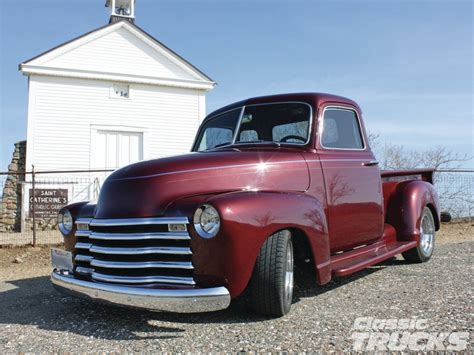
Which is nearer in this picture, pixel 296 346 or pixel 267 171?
pixel 296 346

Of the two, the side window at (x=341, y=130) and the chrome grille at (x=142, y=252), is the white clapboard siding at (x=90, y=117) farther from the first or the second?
the chrome grille at (x=142, y=252)

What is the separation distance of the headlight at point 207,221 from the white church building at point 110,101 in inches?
407

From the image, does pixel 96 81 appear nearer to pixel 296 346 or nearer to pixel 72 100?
pixel 72 100

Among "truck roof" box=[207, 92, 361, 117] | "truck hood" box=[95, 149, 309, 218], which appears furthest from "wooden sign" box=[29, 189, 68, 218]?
"truck hood" box=[95, 149, 309, 218]

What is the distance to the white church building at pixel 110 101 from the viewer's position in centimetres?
1379

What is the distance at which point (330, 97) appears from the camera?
494cm

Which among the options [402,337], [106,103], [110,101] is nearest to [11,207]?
[106,103]

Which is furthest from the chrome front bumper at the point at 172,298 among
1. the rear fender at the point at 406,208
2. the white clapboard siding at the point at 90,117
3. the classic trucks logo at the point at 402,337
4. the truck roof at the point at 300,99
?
the white clapboard siding at the point at 90,117

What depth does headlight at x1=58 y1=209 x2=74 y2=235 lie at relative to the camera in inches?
166

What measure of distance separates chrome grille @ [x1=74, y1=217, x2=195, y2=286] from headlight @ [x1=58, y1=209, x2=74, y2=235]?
0.72m

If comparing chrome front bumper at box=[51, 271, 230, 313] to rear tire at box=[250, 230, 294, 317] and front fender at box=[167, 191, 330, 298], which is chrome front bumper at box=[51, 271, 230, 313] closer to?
front fender at box=[167, 191, 330, 298]

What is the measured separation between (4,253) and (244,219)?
22.3 ft

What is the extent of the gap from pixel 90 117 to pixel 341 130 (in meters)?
11.1

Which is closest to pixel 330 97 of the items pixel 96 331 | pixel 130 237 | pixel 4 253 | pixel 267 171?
pixel 267 171
